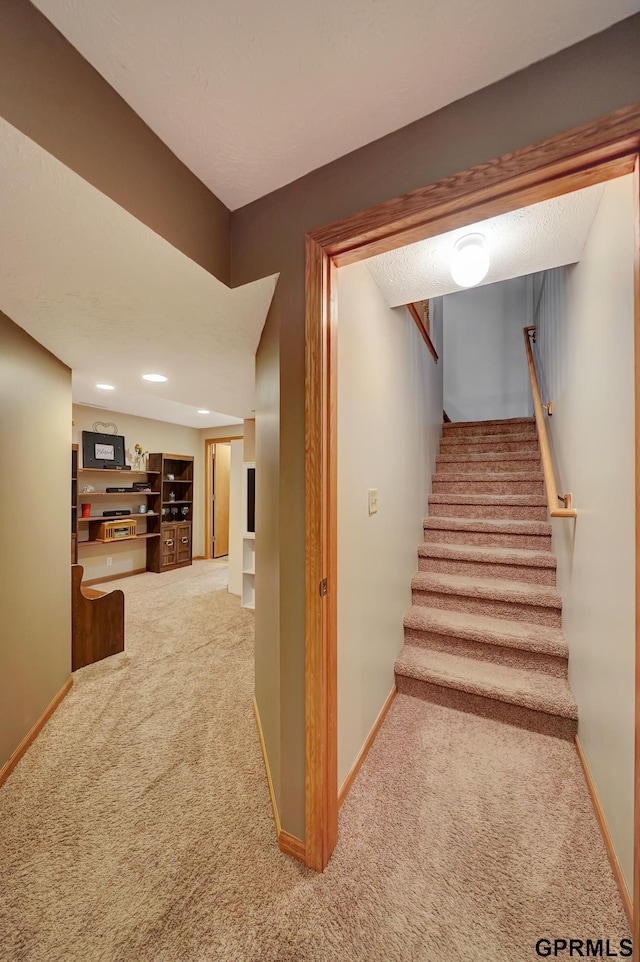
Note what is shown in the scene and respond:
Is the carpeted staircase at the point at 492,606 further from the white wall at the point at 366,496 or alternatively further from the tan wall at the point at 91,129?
the tan wall at the point at 91,129

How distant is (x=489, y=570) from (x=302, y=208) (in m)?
2.37

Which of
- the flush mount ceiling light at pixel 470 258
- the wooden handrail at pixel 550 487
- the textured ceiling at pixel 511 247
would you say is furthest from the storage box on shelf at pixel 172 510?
the flush mount ceiling light at pixel 470 258

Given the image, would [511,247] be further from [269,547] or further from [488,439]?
[488,439]

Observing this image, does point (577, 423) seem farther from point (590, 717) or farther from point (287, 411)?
point (287, 411)

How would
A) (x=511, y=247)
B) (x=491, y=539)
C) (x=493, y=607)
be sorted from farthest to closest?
(x=491, y=539), (x=493, y=607), (x=511, y=247)

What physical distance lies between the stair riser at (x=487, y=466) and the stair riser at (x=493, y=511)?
50 centimetres

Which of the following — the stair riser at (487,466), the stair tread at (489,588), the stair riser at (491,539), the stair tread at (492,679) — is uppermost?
the stair riser at (487,466)

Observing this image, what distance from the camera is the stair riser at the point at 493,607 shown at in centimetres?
214

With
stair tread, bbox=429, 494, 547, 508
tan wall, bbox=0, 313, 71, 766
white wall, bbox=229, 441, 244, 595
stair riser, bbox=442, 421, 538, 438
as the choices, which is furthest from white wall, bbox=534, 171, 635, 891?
white wall, bbox=229, 441, 244, 595

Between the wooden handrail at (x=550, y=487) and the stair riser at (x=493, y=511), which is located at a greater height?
the wooden handrail at (x=550, y=487)

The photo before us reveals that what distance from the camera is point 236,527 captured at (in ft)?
13.7

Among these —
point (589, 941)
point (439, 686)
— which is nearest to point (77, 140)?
point (589, 941)

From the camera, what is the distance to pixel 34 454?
6.22ft

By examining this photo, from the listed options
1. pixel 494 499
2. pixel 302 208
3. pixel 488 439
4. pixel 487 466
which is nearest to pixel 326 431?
pixel 302 208
